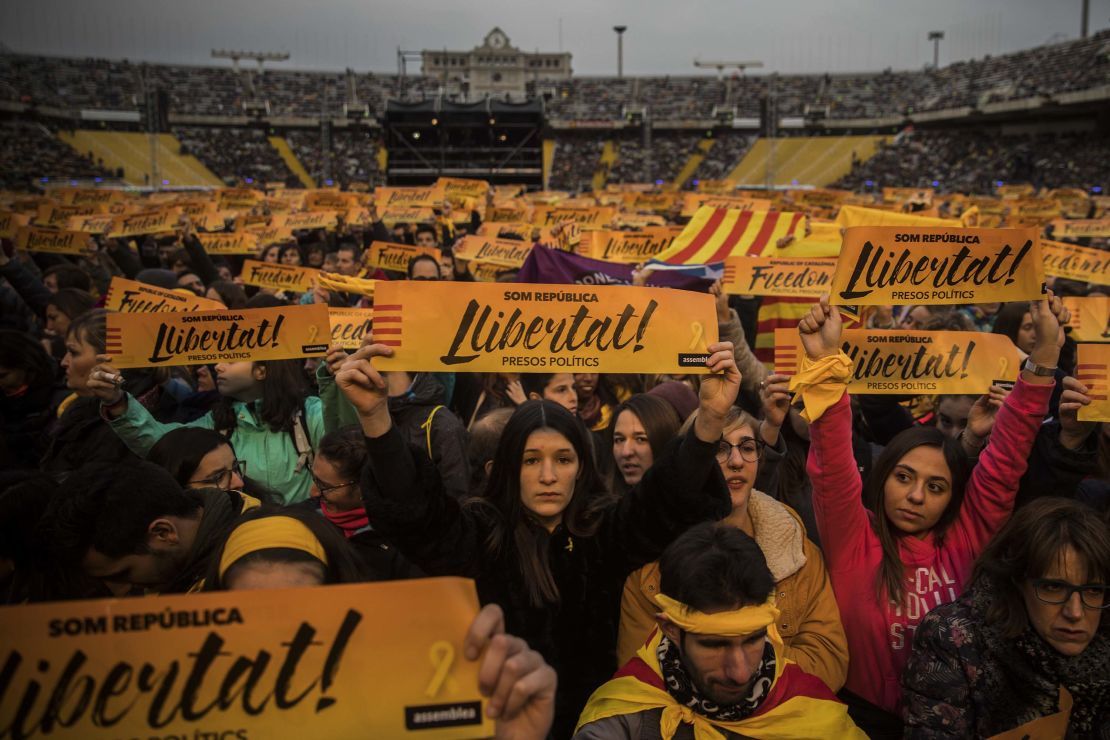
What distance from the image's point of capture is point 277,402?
4113mm

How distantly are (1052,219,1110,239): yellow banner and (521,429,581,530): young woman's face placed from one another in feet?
33.7

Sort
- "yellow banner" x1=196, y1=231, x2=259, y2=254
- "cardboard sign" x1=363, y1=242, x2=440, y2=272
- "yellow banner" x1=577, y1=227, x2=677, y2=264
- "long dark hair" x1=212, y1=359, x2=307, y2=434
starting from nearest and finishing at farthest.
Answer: "long dark hair" x1=212, y1=359, x2=307, y2=434 < "cardboard sign" x1=363, y1=242, x2=440, y2=272 < "yellow banner" x1=577, y1=227, x2=677, y2=264 < "yellow banner" x1=196, y1=231, x2=259, y2=254

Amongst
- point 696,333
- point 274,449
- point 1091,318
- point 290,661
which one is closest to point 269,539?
point 290,661

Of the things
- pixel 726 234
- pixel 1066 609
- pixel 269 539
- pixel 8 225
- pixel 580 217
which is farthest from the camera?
pixel 580 217

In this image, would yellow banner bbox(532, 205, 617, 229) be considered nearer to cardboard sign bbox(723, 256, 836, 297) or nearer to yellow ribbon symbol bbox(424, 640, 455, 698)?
cardboard sign bbox(723, 256, 836, 297)

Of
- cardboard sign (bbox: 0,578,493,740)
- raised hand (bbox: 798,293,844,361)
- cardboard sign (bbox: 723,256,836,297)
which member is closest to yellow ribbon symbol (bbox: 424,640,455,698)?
cardboard sign (bbox: 0,578,493,740)

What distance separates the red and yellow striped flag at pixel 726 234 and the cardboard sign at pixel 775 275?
208 centimetres

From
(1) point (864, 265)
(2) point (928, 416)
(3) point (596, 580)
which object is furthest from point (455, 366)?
(2) point (928, 416)

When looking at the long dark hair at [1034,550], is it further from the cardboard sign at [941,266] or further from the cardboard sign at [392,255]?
the cardboard sign at [392,255]

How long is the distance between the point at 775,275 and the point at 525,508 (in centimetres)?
349

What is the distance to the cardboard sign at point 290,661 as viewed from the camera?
5.08 ft

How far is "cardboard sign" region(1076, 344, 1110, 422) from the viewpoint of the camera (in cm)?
286

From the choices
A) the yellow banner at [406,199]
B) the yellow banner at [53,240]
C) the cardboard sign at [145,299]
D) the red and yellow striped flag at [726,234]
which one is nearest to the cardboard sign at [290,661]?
the cardboard sign at [145,299]

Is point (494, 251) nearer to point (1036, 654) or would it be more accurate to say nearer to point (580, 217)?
point (580, 217)
